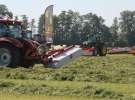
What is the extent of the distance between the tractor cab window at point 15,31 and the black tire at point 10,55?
643mm

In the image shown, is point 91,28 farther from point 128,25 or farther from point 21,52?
point 21,52

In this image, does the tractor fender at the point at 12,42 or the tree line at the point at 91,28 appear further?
the tree line at the point at 91,28

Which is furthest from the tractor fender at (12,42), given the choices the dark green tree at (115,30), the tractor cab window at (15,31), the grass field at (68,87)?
the dark green tree at (115,30)

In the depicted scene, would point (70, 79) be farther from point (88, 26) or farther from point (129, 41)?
point (88, 26)

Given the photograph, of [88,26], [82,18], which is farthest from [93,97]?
[82,18]

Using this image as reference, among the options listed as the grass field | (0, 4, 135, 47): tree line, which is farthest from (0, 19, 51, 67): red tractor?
(0, 4, 135, 47): tree line

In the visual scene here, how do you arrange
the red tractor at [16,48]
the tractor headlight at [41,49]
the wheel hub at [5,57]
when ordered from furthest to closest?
the tractor headlight at [41,49] < the wheel hub at [5,57] < the red tractor at [16,48]

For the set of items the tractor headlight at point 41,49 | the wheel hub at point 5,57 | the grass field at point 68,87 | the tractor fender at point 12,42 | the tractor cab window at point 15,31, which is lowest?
the grass field at point 68,87

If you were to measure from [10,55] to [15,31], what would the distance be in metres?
1.08

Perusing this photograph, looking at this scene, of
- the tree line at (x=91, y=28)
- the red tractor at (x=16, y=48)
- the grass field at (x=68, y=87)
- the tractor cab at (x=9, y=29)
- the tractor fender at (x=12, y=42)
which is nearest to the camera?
the grass field at (x=68, y=87)

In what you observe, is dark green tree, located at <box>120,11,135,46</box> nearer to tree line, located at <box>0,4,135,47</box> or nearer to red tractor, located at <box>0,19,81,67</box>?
tree line, located at <box>0,4,135,47</box>

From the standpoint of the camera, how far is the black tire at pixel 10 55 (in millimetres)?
20984

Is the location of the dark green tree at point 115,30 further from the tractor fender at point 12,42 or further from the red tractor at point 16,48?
the tractor fender at point 12,42

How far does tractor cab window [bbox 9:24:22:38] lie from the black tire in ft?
2.11
